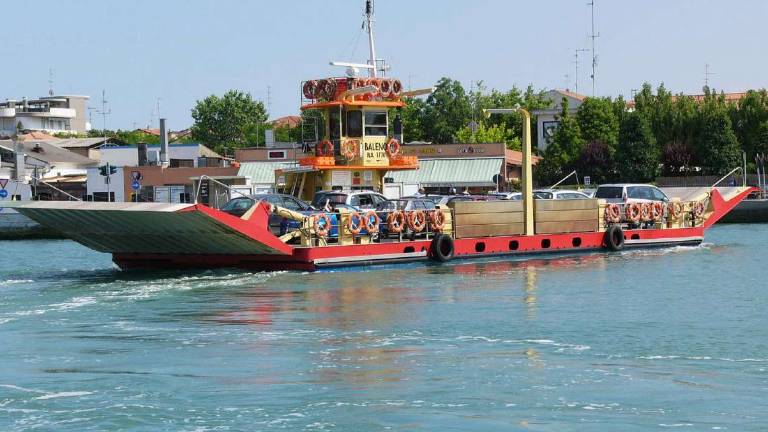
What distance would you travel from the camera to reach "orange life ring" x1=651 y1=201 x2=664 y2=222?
41.2m

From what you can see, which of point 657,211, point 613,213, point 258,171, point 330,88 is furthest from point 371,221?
point 258,171

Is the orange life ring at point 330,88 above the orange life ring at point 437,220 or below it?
above

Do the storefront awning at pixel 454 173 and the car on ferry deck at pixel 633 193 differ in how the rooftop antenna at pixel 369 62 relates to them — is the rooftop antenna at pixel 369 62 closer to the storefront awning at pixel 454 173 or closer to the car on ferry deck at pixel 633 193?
the car on ferry deck at pixel 633 193

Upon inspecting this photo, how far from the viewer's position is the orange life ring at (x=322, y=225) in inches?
1259

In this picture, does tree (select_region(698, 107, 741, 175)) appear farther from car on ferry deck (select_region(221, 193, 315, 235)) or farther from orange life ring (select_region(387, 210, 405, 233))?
car on ferry deck (select_region(221, 193, 315, 235))

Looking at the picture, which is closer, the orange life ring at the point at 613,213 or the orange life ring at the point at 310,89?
the orange life ring at the point at 613,213

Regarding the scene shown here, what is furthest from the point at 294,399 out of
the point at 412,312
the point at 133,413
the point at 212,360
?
the point at 412,312

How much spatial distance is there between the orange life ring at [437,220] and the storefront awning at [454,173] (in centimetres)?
3885

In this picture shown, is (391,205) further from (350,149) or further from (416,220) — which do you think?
Answer: (350,149)

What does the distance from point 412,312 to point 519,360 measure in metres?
5.99

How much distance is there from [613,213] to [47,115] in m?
115

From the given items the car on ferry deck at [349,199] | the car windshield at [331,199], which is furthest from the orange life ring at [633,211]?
the car windshield at [331,199]

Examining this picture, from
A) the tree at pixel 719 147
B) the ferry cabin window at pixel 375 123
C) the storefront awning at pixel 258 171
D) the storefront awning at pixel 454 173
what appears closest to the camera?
the ferry cabin window at pixel 375 123

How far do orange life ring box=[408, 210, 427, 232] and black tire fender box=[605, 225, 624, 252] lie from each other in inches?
311
